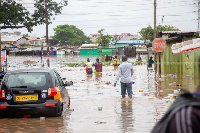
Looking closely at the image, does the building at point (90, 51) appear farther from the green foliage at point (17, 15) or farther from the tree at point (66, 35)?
the green foliage at point (17, 15)

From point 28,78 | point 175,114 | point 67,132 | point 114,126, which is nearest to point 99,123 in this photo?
point 114,126

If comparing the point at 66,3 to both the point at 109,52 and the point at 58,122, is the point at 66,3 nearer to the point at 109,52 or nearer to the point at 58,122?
the point at 58,122

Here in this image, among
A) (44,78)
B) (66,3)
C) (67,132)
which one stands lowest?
(67,132)

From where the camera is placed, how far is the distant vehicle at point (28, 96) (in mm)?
10539

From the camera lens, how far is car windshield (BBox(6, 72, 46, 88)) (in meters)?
10.7

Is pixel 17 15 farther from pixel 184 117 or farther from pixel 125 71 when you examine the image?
pixel 184 117

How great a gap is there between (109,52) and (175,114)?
12123cm

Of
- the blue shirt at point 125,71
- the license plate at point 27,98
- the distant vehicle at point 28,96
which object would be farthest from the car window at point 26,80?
the blue shirt at point 125,71

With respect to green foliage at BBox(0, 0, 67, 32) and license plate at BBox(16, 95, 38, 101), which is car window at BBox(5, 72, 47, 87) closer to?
license plate at BBox(16, 95, 38, 101)

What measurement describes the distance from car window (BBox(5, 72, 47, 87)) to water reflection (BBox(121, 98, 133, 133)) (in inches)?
87.9

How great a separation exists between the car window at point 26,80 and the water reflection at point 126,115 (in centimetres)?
223

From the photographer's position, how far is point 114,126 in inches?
390

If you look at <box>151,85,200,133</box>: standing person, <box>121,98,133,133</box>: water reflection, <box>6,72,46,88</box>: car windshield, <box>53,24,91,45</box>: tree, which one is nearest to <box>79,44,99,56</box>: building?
<box>53,24,91,45</box>: tree

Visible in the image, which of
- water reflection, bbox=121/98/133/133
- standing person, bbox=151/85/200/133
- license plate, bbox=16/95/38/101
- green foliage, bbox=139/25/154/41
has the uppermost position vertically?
green foliage, bbox=139/25/154/41
